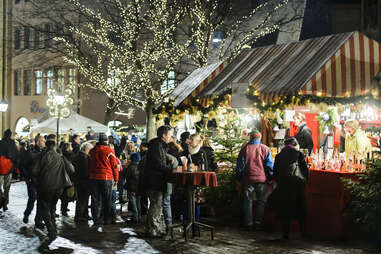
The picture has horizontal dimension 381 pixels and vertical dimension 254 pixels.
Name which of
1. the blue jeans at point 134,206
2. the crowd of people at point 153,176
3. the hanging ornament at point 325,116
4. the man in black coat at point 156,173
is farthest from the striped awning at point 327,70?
the blue jeans at point 134,206

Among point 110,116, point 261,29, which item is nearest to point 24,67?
point 110,116

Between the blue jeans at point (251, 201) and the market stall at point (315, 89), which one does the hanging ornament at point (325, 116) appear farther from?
the blue jeans at point (251, 201)

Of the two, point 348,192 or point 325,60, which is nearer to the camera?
point 348,192

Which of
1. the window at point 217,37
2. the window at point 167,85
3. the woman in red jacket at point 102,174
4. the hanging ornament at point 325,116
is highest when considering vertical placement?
the window at point 217,37

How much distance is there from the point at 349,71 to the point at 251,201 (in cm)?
326

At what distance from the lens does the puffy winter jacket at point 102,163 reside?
14677mm

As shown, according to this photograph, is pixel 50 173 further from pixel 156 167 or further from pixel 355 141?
pixel 355 141

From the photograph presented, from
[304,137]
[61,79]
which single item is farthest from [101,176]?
[61,79]

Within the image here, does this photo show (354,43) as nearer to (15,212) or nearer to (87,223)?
(87,223)

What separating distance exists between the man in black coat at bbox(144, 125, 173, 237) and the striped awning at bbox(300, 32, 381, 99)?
3255 millimetres

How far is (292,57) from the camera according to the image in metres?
15.8

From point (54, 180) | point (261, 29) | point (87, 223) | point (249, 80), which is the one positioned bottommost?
point (87, 223)

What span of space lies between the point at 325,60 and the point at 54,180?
580 cm

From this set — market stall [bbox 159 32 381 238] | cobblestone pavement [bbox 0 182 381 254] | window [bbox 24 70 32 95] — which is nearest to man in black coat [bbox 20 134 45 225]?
cobblestone pavement [bbox 0 182 381 254]
